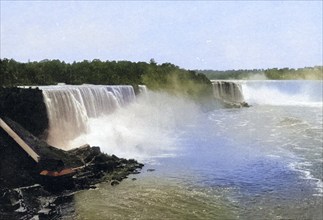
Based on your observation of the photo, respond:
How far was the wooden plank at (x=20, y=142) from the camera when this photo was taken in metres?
21.2

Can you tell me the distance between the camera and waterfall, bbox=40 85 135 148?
3014cm

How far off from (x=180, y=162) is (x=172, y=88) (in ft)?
141

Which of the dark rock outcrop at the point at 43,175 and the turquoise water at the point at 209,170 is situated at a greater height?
the dark rock outcrop at the point at 43,175

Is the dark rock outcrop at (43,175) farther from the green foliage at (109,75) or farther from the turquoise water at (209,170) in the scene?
the green foliage at (109,75)

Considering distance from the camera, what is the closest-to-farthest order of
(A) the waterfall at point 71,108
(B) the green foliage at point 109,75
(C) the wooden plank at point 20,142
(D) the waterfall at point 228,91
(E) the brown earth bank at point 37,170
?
(E) the brown earth bank at point 37,170 → (C) the wooden plank at point 20,142 → (A) the waterfall at point 71,108 → (B) the green foliage at point 109,75 → (D) the waterfall at point 228,91

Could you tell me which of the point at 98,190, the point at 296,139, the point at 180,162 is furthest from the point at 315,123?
the point at 98,190

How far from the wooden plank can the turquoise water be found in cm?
313

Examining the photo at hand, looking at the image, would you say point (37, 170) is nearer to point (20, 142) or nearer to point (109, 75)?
point (20, 142)

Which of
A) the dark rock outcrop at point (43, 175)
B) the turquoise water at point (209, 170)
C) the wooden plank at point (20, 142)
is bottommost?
the turquoise water at point (209, 170)

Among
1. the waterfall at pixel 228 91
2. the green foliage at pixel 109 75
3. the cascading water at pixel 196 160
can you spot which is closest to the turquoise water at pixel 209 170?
the cascading water at pixel 196 160

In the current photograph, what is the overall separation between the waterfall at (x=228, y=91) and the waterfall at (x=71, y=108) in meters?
44.1

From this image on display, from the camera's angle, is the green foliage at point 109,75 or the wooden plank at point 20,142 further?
the green foliage at point 109,75

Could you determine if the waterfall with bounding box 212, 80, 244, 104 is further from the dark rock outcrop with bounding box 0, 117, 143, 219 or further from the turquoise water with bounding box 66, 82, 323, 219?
the dark rock outcrop with bounding box 0, 117, 143, 219

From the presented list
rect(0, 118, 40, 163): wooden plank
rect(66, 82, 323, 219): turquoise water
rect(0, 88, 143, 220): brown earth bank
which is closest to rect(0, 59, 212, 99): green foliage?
rect(66, 82, 323, 219): turquoise water
